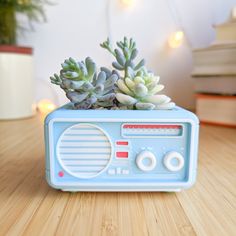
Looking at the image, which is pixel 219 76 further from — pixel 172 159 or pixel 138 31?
pixel 172 159

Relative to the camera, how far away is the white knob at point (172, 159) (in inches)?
16.1

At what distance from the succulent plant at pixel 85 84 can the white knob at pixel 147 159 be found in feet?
0.33

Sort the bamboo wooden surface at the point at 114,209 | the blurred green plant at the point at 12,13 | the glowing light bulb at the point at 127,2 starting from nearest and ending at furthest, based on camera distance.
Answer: the bamboo wooden surface at the point at 114,209, the blurred green plant at the point at 12,13, the glowing light bulb at the point at 127,2

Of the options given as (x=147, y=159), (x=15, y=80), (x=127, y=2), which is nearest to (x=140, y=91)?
(x=147, y=159)

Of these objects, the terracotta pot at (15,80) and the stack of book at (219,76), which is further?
the terracotta pot at (15,80)

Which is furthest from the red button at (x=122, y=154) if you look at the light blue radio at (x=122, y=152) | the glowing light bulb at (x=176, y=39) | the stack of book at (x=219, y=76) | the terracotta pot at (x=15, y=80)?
the glowing light bulb at (x=176, y=39)

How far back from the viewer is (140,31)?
1.40 m

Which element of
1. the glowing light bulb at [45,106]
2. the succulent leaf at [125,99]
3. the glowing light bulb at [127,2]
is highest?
the glowing light bulb at [127,2]

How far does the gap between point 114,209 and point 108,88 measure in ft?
0.64

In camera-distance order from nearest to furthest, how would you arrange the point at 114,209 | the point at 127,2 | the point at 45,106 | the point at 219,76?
the point at 114,209 → the point at 219,76 → the point at 127,2 → the point at 45,106

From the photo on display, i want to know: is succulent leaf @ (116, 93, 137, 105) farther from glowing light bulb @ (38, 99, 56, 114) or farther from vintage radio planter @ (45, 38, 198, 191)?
glowing light bulb @ (38, 99, 56, 114)

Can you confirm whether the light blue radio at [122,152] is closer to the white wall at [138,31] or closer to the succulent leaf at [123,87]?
the succulent leaf at [123,87]

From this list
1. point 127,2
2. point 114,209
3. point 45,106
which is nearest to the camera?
point 114,209

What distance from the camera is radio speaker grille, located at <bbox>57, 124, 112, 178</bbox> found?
1.33 feet
